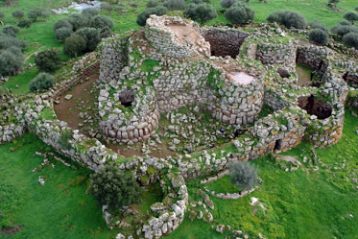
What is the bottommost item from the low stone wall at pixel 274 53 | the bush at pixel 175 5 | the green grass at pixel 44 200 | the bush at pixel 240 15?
the green grass at pixel 44 200

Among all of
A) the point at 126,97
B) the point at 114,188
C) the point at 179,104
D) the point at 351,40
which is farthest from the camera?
the point at 351,40

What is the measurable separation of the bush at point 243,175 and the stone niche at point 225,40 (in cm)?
1277

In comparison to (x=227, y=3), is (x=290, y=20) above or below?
above

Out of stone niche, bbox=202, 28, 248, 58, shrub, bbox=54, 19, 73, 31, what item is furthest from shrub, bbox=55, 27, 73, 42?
stone niche, bbox=202, 28, 248, 58

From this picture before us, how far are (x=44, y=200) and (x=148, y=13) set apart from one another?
23.3 meters

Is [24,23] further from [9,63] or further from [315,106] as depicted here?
[315,106]

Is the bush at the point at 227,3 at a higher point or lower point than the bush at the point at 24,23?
higher

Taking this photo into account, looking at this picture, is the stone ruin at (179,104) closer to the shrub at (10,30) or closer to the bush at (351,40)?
the bush at (351,40)

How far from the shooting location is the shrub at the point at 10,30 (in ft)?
120

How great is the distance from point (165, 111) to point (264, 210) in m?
7.66

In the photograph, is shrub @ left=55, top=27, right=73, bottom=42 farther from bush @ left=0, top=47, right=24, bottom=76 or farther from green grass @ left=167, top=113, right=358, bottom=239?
green grass @ left=167, top=113, right=358, bottom=239

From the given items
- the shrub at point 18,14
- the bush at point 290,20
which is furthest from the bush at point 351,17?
the shrub at point 18,14

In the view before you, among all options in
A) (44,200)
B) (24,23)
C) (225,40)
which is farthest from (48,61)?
(44,200)

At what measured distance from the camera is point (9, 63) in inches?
1168
